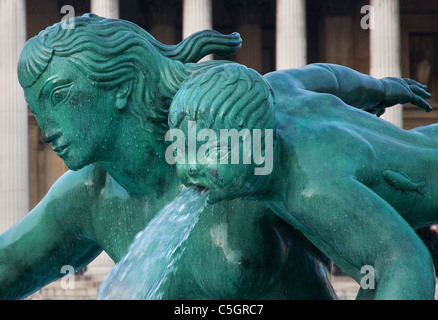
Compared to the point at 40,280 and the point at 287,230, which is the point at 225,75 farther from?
the point at 40,280

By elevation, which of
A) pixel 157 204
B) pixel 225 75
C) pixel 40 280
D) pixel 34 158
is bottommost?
pixel 34 158

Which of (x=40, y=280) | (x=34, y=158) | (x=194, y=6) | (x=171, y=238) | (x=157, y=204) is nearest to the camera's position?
(x=171, y=238)

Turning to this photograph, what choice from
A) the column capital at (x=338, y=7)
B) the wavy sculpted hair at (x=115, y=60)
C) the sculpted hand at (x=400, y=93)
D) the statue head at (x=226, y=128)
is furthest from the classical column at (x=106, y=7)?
the statue head at (x=226, y=128)

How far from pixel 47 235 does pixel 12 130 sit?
115 ft

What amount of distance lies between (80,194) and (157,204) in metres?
0.28

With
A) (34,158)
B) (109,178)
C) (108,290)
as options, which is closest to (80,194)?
(109,178)

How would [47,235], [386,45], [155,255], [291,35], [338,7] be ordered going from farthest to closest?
[338,7], [386,45], [291,35], [47,235], [155,255]

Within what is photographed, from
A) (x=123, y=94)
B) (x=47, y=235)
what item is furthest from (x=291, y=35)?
(x=123, y=94)

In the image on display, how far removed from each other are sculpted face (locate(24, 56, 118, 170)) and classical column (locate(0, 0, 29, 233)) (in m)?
34.2

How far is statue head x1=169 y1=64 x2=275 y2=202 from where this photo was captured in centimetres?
282

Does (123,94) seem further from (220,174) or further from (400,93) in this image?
(400,93)

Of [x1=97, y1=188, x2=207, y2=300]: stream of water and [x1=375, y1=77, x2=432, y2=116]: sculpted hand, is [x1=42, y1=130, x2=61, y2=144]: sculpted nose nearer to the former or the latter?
[x1=97, y1=188, x2=207, y2=300]: stream of water

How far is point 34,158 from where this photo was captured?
44.6 m

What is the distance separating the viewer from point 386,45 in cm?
3875
